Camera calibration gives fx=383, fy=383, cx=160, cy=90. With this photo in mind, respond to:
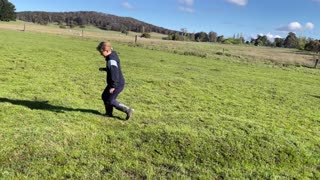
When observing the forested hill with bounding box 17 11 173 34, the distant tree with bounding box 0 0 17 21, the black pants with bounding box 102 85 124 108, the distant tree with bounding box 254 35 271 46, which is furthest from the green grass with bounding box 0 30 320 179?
the forested hill with bounding box 17 11 173 34

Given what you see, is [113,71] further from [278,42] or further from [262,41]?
[278,42]

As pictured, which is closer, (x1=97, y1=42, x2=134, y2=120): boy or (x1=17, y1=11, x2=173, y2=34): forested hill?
(x1=97, y1=42, x2=134, y2=120): boy

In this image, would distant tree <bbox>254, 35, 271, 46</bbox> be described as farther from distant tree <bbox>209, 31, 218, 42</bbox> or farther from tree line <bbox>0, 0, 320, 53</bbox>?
distant tree <bbox>209, 31, 218, 42</bbox>

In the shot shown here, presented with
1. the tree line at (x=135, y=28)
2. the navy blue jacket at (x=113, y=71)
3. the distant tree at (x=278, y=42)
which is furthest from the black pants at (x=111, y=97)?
the distant tree at (x=278, y=42)

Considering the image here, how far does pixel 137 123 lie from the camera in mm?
7926

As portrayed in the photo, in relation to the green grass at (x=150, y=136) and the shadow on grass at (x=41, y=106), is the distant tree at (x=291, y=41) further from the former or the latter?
the shadow on grass at (x=41, y=106)

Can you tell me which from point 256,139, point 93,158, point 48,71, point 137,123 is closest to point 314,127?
point 256,139

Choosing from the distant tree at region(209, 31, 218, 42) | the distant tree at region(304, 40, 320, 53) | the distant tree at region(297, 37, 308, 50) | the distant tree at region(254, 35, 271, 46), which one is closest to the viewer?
the distant tree at region(304, 40, 320, 53)

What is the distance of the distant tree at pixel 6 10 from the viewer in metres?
99.8

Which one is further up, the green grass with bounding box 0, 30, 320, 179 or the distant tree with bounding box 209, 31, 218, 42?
the distant tree with bounding box 209, 31, 218, 42

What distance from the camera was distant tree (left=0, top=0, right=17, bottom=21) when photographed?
3931 inches

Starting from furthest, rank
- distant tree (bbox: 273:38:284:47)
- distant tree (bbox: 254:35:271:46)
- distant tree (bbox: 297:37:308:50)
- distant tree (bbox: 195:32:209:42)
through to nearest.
Answer: distant tree (bbox: 195:32:209:42) → distant tree (bbox: 254:35:271:46) → distant tree (bbox: 273:38:284:47) → distant tree (bbox: 297:37:308:50)

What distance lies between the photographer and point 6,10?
100 m

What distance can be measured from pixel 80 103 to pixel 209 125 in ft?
10.9
